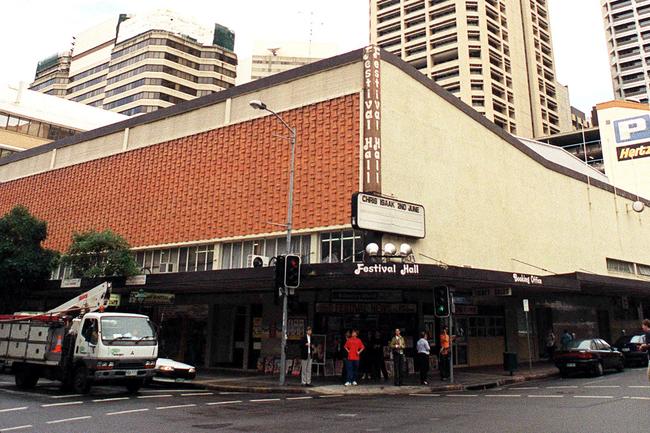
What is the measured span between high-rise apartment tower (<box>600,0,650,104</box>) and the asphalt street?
9282cm

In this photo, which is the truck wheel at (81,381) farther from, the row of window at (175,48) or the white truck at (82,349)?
the row of window at (175,48)

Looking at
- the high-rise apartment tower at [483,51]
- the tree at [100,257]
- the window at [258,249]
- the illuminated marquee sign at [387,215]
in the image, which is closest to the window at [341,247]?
the window at [258,249]

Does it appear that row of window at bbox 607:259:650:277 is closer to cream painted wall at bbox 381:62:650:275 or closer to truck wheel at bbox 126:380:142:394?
cream painted wall at bbox 381:62:650:275

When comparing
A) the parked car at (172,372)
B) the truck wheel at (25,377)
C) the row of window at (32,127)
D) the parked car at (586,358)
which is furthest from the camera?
the row of window at (32,127)

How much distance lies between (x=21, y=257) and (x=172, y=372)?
48.8ft

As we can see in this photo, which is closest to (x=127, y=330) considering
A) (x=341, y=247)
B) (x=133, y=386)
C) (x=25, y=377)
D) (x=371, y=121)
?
(x=133, y=386)

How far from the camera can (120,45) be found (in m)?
90.2

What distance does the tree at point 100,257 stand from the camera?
25422 mm

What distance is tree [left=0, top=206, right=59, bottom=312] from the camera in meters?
27.0

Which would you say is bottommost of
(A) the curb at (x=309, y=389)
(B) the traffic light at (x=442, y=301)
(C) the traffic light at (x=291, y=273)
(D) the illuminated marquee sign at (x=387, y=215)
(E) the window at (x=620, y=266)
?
(A) the curb at (x=309, y=389)

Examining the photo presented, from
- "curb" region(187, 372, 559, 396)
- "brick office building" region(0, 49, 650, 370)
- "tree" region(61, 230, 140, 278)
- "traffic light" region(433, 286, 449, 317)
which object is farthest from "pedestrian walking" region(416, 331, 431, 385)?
"tree" region(61, 230, 140, 278)

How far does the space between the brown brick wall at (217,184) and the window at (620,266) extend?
81.6 feet

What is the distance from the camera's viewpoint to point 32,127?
55.6m

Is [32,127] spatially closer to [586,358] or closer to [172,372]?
[172,372]
